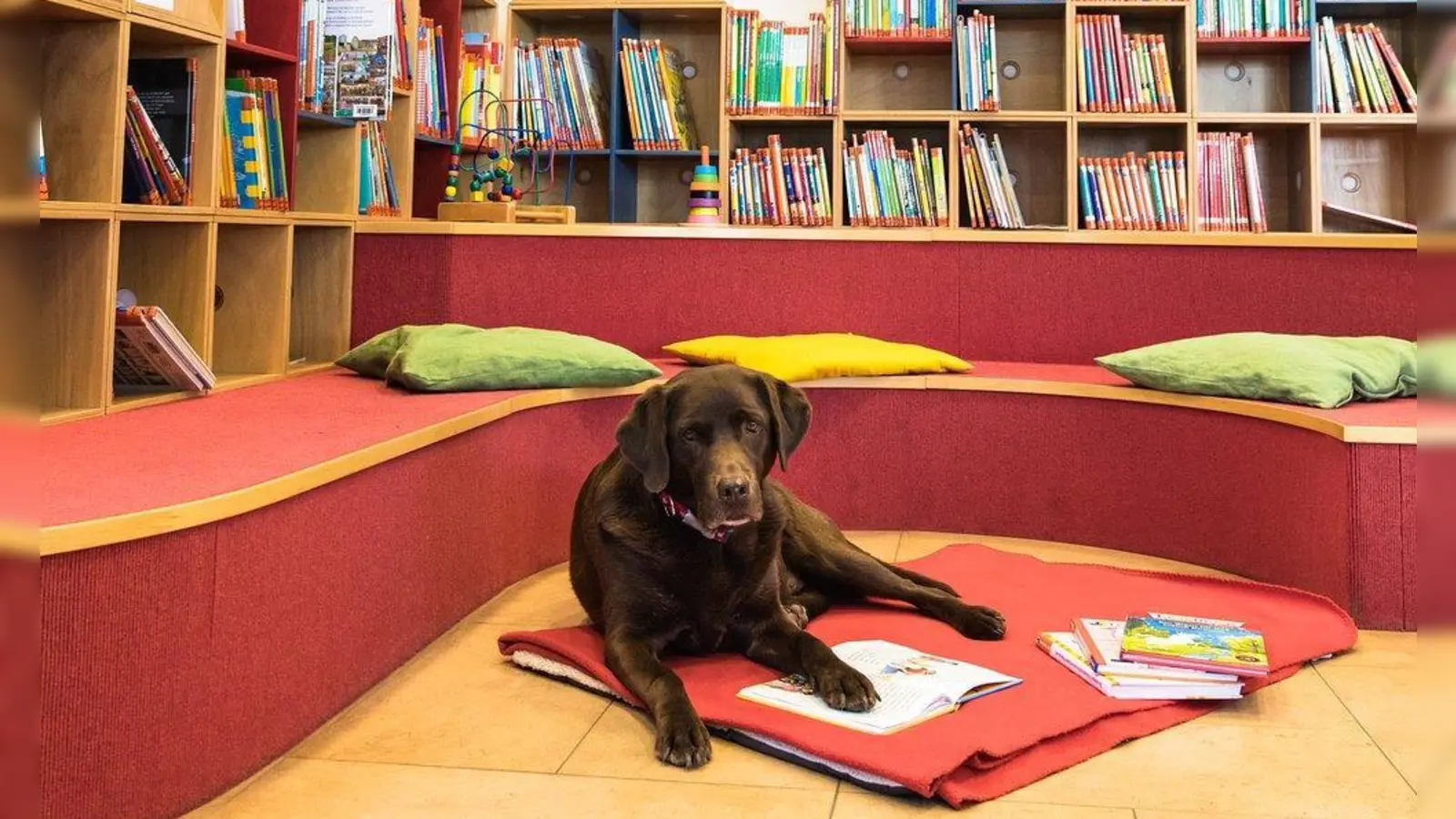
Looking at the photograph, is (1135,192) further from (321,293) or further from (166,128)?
(166,128)

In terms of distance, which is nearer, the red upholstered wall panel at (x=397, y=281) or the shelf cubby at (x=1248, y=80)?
the red upholstered wall panel at (x=397, y=281)

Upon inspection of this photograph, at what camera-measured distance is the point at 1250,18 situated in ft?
15.2

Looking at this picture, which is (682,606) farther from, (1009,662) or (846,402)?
(846,402)

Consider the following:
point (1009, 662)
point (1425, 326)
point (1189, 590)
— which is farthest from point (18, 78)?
point (1189, 590)

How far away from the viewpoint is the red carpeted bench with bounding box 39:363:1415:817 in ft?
4.52

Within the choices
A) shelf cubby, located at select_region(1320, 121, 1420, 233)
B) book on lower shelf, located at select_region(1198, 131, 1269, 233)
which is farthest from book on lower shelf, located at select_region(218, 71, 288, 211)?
shelf cubby, located at select_region(1320, 121, 1420, 233)

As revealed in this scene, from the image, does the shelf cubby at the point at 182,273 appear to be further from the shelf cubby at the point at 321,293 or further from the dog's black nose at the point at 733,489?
the dog's black nose at the point at 733,489

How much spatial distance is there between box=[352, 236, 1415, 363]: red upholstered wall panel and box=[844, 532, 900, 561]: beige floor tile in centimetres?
66

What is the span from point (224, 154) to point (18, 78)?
114 inches

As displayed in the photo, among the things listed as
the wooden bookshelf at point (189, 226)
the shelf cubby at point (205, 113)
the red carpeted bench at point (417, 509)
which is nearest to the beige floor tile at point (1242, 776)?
the red carpeted bench at point (417, 509)

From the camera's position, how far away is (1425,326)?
0.87 ft

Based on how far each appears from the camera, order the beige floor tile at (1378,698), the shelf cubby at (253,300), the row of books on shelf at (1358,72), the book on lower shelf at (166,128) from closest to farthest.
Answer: the beige floor tile at (1378,698)
the book on lower shelf at (166,128)
the shelf cubby at (253,300)
the row of books on shelf at (1358,72)

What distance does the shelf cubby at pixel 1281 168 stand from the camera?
15.6ft

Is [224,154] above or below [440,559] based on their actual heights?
above
